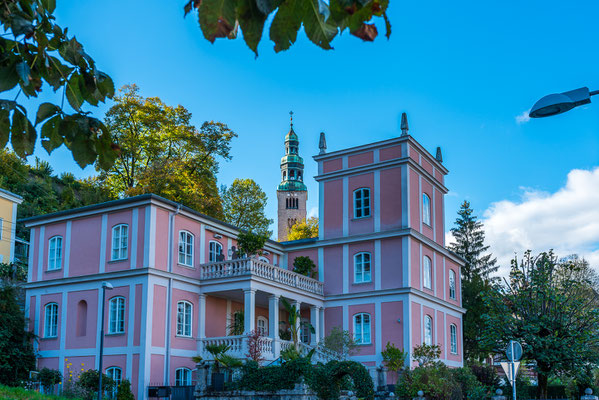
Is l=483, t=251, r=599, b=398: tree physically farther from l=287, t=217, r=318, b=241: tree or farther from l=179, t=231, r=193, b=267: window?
l=287, t=217, r=318, b=241: tree

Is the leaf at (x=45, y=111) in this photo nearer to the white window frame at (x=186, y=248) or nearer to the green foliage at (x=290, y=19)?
the green foliage at (x=290, y=19)

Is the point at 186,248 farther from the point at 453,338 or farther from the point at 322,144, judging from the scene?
the point at 453,338

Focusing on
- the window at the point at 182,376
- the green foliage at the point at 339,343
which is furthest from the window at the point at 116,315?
the green foliage at the point at 339,343

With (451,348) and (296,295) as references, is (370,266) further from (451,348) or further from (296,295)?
(451,348)

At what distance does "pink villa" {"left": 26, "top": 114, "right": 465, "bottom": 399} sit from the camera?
88.0 feet

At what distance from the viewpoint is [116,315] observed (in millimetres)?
27219

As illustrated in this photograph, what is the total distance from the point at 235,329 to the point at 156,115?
18.6m

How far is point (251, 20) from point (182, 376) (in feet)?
85.1

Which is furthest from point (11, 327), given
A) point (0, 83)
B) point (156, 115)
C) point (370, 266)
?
point (0, 83)

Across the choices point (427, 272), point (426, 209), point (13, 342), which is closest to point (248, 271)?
point (13, 342)

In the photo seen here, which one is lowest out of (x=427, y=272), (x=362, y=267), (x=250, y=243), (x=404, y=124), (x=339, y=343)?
(x=339, y=343)

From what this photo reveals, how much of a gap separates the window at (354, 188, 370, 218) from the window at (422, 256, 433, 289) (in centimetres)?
361

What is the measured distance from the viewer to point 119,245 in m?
27.8

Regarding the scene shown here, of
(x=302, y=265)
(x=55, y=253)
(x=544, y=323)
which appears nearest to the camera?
(x=544, y=323)
